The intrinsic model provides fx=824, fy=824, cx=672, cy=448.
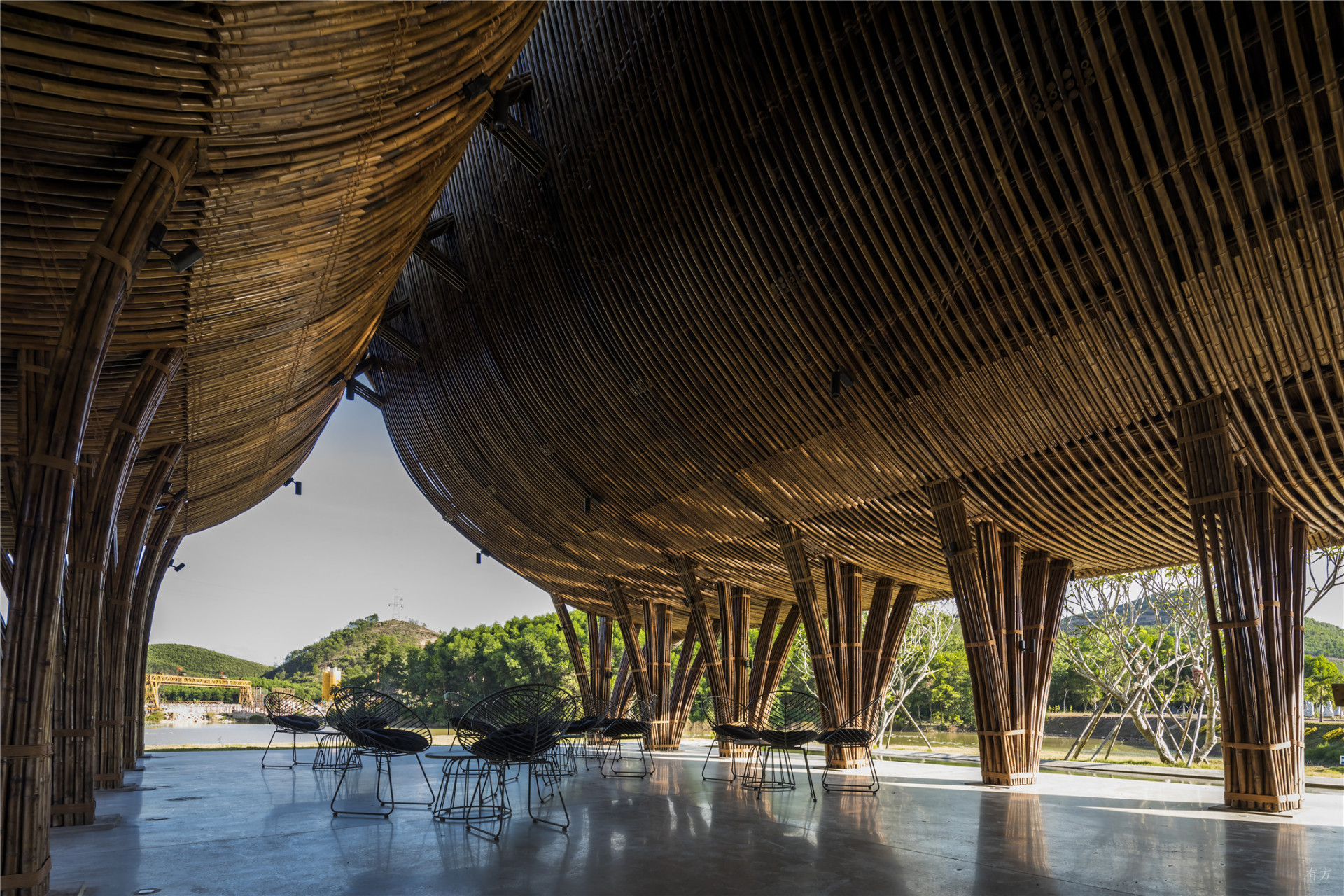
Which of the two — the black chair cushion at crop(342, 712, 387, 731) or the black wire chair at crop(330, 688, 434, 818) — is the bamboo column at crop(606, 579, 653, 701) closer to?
the black wire chair at crop(330, 688, 434, 818)

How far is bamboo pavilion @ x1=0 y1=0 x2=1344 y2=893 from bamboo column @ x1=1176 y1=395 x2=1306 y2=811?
41 millimetres

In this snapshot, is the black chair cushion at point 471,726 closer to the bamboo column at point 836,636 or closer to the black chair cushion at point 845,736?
the black chair cushion at point 845,736

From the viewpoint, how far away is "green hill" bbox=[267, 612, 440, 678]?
51.5 m

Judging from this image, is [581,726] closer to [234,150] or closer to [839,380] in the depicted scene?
[839,380]

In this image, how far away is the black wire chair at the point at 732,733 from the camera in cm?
955

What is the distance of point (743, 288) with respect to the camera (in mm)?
9648

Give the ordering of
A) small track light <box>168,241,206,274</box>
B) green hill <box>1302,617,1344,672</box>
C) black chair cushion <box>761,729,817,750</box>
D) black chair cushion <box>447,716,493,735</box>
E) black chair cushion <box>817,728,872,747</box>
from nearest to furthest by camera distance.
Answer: small track light <box>168,241,206,274</box> < black chair cushion <box>447,716,493,735</box> < black chair cushion <box>761,729,817,750</box> < black chair cushion <box>817,728,872,747</box> < green hill <box>1302,617,1344,672</box>

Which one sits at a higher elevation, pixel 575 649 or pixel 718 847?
pixel 718 847

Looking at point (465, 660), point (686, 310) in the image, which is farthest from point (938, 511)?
point (465, 660)

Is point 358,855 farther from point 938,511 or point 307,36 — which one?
point 938,511

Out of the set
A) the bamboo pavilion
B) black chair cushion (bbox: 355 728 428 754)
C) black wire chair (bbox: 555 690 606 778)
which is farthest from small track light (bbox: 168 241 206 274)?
black wire chair (bbox: 555 690 606 778)

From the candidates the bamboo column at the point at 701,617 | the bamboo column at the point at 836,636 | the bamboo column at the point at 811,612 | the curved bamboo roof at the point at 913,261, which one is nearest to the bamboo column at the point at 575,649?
the bamboo column at the point at 701,617

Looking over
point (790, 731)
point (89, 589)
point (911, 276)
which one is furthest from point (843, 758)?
point (89, 589)

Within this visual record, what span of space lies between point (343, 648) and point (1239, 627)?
178ft
